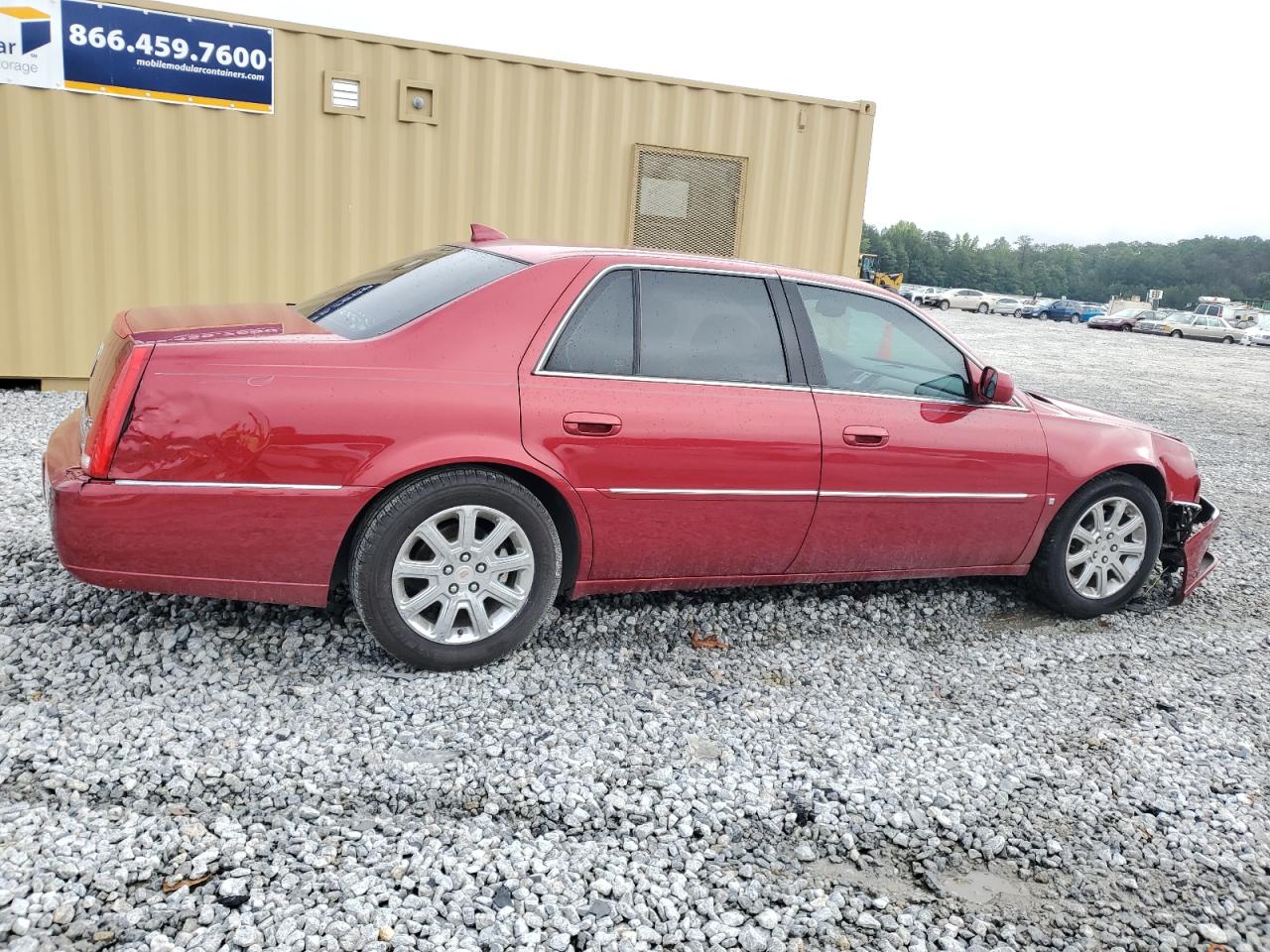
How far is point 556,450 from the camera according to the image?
11.9 feet

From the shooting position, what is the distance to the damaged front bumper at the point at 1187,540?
5.00 m

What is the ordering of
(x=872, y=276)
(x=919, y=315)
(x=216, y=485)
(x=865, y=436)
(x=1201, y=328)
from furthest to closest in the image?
1. (x=1201, y=328)
2. (x=872, y=276)
3. (x=919, y=315)
4. (x=865, y=436)
5. (x=216, y=485)

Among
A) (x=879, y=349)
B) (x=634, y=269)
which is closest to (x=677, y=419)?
(x=634, y=269)

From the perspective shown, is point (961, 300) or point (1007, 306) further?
point (1007, 306)

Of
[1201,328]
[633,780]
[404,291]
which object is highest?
[404,291]

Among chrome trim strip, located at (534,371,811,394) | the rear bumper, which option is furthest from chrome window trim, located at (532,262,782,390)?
the rear bumper

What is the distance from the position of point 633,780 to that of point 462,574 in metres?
0.95

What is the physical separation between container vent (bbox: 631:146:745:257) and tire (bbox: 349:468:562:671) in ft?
21.7

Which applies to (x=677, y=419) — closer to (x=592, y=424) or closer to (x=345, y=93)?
(x=592, y=424)

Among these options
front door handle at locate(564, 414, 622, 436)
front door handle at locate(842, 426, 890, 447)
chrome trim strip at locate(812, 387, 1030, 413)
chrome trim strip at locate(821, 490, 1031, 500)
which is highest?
chrome trim strip at locate(812, 387, 1030, 413)

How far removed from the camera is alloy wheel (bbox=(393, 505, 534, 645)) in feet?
11.5

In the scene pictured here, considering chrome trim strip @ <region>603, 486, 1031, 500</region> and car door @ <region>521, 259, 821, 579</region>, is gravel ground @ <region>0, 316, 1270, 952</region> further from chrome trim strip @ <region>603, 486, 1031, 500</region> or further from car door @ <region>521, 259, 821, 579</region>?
chrome trim strip @ <region>603, 486, 1031, 500</region>

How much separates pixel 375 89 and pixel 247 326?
6049 mm

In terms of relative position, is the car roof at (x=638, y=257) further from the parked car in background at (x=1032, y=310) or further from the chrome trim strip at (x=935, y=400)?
the parked car in background at (x=1032, y=310)
